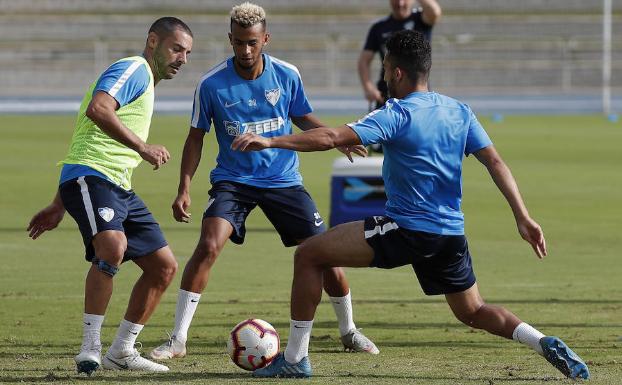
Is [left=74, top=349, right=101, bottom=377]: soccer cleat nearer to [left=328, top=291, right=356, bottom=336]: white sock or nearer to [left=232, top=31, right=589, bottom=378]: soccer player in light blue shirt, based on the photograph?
[left=232, top=31, right=589, bottom=378]: soccer player in light blue shirt

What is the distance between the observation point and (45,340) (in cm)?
822

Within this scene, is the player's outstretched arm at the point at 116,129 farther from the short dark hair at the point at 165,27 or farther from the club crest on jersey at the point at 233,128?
the club crest on jersey at the point at 233,128

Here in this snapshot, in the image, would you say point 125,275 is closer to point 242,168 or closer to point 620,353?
point 242,168

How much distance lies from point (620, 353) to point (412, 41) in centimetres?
246

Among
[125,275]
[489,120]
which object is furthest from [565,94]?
[125,275]

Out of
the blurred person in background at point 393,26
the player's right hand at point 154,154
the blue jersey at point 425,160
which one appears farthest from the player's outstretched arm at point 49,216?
the blurred person in background at point 393,26

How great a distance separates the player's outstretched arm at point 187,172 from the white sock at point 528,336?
2210mm

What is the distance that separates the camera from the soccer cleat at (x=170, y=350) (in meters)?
7.60

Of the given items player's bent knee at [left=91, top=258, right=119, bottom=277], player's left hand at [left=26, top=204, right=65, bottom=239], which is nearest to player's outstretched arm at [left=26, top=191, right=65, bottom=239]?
player's left hand at [left=26, top=204, right=65, bottom=239]

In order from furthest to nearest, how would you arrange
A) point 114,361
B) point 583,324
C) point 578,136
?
point 578,136, point 583,324, point 114,361

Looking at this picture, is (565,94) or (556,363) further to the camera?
(565,94)

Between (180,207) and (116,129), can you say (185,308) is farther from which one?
(116,129)

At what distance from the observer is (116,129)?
21.9 feet

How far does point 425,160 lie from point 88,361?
2092mm
